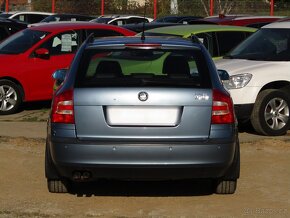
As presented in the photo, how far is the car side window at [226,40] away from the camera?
1238cm

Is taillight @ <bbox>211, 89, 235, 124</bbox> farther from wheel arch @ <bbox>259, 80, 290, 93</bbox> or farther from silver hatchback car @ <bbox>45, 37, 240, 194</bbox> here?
wheel arch @ <bbox>259, 80, 290, 93</bbox>

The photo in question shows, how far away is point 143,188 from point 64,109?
4.84ft

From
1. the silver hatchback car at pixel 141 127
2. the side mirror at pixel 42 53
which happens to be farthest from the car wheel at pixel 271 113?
the side mirror at pixel 42 53

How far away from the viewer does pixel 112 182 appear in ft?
24.5

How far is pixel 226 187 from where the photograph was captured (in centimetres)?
684

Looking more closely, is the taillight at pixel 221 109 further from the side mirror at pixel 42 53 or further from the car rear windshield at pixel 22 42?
the car rear windshield at pixel 22 42

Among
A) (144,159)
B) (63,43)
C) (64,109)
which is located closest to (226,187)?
(144,159)

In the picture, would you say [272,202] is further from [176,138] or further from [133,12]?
[133,12]

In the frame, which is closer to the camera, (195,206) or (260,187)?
(195,206)

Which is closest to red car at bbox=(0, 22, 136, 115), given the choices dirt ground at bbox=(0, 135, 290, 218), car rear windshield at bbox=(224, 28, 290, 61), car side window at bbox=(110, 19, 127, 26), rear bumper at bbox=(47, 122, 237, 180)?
car rear windshield at bbox=(224, 28, 290, 61)

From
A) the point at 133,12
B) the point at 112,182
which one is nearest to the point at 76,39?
the point at 112,182

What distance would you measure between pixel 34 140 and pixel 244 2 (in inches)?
1056

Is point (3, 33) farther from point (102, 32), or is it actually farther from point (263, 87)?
point (263, 87)

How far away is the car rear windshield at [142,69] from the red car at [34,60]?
20.1 feet
